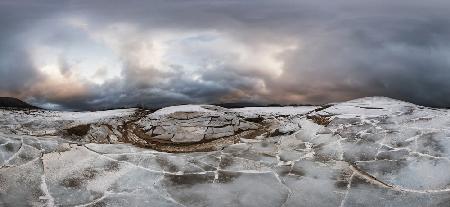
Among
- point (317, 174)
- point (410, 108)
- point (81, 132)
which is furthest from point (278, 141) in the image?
point (81, 132)

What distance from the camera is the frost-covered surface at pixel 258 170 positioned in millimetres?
10968

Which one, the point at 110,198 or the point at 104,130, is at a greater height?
the point at 104,130

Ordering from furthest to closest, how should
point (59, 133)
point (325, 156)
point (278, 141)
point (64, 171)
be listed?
point (59, 133) → point (278, 141) → point (325, 156) → point (64, 171)

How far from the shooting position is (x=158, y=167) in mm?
12586

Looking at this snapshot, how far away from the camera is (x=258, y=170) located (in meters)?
12.8

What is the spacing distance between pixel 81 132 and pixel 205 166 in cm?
870

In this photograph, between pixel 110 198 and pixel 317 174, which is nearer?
pixel 110 198

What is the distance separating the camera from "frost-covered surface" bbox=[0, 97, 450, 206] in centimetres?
1097

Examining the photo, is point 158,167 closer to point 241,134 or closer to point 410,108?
point 241,134

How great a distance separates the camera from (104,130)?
19812mm

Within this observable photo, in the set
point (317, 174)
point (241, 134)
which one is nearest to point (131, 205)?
point (317, 174)

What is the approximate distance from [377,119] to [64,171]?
12.4m

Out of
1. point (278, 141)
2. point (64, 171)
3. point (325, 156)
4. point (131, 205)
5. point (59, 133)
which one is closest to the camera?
point (131, 205)

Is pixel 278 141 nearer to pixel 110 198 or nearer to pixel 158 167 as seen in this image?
pixel 158 167
